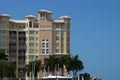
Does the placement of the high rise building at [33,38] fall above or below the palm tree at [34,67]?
above

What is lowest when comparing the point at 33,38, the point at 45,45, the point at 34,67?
the point at 34,67

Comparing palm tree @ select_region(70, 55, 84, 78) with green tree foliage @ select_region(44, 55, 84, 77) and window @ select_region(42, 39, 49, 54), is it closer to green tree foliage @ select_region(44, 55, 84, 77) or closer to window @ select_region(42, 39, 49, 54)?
green tree foliage @ select_region(44, 55, 84, 77)

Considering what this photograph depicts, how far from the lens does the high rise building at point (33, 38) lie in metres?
142

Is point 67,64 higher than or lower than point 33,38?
lower

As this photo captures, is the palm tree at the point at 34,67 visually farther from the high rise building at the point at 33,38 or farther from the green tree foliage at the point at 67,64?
the high rise building at the point at 33,38

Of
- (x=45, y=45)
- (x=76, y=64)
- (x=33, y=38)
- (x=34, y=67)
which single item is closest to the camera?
(x=34, y=67)

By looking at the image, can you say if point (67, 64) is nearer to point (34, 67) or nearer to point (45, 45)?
point (34, 67)

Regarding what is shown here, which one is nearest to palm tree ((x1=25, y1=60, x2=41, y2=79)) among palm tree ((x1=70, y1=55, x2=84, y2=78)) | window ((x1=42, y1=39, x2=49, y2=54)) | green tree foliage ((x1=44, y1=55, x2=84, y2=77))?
green tree foliage ((x1=44, y1=55, x2=84, y2=77))

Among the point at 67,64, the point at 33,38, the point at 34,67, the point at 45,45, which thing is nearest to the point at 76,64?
the point at 67,64

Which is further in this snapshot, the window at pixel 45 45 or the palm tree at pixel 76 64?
the window at pixel 45 45

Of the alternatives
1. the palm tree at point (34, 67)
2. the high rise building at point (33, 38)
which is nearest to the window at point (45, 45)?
the high rise building at point (33, 38)

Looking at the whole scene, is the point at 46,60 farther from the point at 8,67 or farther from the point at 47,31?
the point at 8,67

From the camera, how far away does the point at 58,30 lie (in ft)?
477

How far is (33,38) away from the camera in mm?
143250
